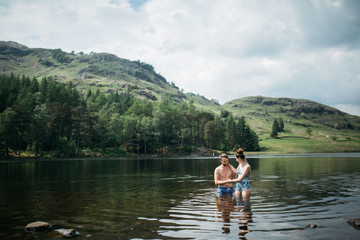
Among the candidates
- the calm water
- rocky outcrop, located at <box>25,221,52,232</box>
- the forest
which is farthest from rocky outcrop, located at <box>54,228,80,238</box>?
the forest

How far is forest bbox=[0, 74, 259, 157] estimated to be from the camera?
11162 centimetres

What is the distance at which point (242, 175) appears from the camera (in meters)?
18.4

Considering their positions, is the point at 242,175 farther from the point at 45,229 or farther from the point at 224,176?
the point at 45,229

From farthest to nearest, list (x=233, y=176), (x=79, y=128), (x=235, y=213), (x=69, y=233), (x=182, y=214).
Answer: (x=79, y=128) < (x=233, y=176) < (x=182, y=214) < (x=235, y=213) < (x=69, y=233)

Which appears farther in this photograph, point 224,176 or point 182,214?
point 224,176

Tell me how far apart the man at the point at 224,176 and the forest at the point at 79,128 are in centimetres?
10634

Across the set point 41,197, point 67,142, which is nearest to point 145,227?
point 41,197

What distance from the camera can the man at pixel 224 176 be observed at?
18880 mm

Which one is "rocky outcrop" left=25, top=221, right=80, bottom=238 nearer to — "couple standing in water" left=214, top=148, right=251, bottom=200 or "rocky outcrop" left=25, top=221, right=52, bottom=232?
"rocky outcrop" left=25, top=221, right=52, bottom=232

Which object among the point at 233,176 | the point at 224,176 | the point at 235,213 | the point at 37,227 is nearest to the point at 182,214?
the point at 235,213

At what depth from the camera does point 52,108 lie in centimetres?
12800

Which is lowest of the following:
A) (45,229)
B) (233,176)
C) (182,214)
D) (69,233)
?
(182,214)

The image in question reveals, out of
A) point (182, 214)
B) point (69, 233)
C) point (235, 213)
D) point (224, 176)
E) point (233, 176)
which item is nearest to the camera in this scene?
point (69, 233)

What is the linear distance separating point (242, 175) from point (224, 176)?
143 centimetres
